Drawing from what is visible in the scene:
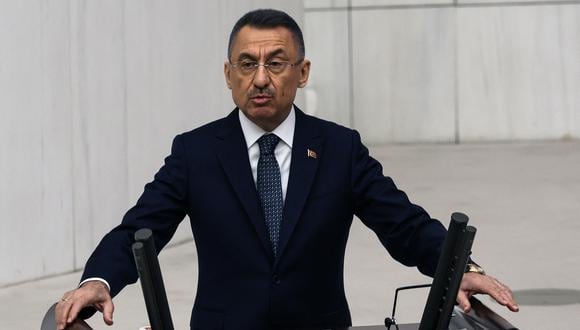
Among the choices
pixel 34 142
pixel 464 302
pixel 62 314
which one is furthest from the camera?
pixel 34 142

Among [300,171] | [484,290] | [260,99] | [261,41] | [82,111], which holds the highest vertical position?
[261,41]

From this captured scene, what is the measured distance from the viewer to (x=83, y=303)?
260 cm

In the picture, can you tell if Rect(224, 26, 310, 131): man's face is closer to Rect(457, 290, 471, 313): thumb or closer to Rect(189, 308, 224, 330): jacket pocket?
Rect(189, 308, 224, 330): jacket pocket

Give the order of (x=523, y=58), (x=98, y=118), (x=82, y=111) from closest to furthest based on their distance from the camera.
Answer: (x=82, y=111), (x=98, y=118), (x=523, y=58)

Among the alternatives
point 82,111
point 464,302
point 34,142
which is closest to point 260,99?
point 464,302

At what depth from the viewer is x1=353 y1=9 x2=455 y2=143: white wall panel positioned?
1486 centimetres

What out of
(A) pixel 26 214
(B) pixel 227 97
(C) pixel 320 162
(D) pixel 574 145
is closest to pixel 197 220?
(C) pixel 320 162

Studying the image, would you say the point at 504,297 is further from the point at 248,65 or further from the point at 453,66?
the point at 453,66

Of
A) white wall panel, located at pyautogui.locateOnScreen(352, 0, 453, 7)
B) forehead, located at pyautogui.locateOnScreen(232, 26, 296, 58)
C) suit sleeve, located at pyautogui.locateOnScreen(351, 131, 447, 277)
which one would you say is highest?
white wall panel, located at pyautogui.locateOnScreen(352, 0, 453, 7)

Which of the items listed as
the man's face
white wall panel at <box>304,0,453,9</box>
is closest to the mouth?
the man's face

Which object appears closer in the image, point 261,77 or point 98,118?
point 261,77

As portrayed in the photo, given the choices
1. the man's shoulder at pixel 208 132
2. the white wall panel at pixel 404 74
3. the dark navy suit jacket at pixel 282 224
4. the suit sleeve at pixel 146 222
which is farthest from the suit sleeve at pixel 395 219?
the white wall panel at pixel 404 74

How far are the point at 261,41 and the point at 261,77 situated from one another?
96 millimetres

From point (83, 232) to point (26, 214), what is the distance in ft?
1.67
